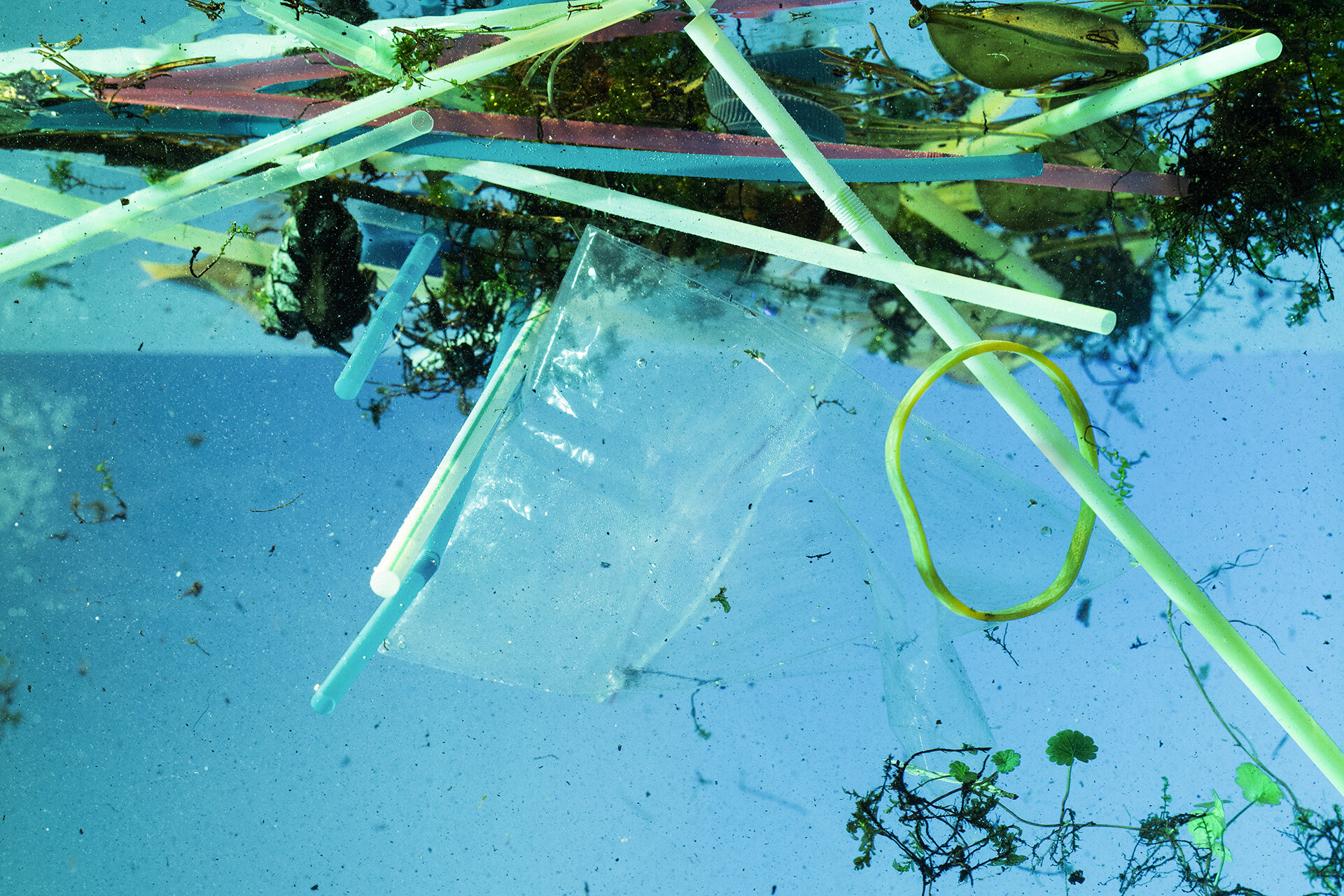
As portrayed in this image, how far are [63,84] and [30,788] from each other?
857 millimetres

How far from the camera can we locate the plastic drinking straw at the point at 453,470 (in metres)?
0.74

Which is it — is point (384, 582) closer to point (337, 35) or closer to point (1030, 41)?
point (337, 35)

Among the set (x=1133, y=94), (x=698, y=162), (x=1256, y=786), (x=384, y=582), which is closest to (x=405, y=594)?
(x=384, y=582)

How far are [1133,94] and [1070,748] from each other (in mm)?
732

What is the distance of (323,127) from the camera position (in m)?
0.73

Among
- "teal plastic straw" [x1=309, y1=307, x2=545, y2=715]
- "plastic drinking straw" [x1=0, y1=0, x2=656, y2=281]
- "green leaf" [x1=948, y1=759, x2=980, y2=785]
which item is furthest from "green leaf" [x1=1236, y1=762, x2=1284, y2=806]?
"plastic drinking straw" [x1=0, y1=0, x2=656, y2=281]

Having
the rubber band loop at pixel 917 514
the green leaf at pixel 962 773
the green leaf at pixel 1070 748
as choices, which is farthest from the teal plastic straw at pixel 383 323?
the green leaf at pixel 1070 748

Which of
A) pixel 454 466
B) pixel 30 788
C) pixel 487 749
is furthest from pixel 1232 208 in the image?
pixel 30 788

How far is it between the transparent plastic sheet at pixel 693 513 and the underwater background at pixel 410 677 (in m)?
0.15

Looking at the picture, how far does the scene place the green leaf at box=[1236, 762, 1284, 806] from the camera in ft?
2.94

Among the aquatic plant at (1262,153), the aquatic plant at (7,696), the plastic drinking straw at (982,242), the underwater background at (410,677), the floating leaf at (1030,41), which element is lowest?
the aquatic plant at (7,696)

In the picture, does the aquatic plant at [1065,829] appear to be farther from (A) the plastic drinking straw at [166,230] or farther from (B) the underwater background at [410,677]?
(A) the plastic drinking straw at [166,230]

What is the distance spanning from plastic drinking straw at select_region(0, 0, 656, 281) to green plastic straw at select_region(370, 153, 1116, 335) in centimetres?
9

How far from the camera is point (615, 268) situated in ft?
2.64
